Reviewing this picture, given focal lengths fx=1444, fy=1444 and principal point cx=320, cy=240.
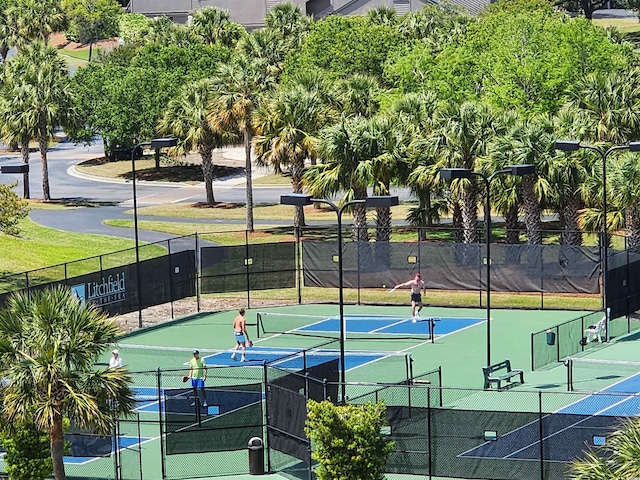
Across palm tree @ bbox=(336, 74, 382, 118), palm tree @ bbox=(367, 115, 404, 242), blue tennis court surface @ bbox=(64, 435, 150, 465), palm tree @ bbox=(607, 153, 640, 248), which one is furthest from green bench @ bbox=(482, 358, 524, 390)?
palm tree @ bbox=(336, 74, 382, 118)

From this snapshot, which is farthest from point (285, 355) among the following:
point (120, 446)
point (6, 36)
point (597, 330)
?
point (6, 36)

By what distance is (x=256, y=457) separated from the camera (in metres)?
31.2

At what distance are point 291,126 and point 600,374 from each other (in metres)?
25.8

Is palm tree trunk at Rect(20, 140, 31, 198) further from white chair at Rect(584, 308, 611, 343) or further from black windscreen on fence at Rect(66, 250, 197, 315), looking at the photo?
white chair at Rect(584, 308, 611, 343)

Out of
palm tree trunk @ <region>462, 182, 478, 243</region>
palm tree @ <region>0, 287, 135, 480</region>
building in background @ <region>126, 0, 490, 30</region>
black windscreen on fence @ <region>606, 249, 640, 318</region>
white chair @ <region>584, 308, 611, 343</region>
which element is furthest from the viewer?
building in background @ <region>126, 0, 490, 30</region>

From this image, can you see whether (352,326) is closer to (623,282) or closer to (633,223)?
(623,282)

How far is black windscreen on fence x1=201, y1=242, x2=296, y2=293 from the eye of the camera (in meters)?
51.3

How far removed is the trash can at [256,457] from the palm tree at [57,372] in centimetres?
419

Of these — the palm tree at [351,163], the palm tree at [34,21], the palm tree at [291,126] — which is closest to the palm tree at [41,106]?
the palm tree at [291,126]

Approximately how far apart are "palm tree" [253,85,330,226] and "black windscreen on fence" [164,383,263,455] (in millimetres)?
29936

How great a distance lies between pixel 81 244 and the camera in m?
65.9

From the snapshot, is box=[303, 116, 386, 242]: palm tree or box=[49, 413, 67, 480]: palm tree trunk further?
box=[303, 116, 386, 242]: palm tree

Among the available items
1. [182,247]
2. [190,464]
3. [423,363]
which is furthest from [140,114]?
[190,464]

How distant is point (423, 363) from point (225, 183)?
156 ft
